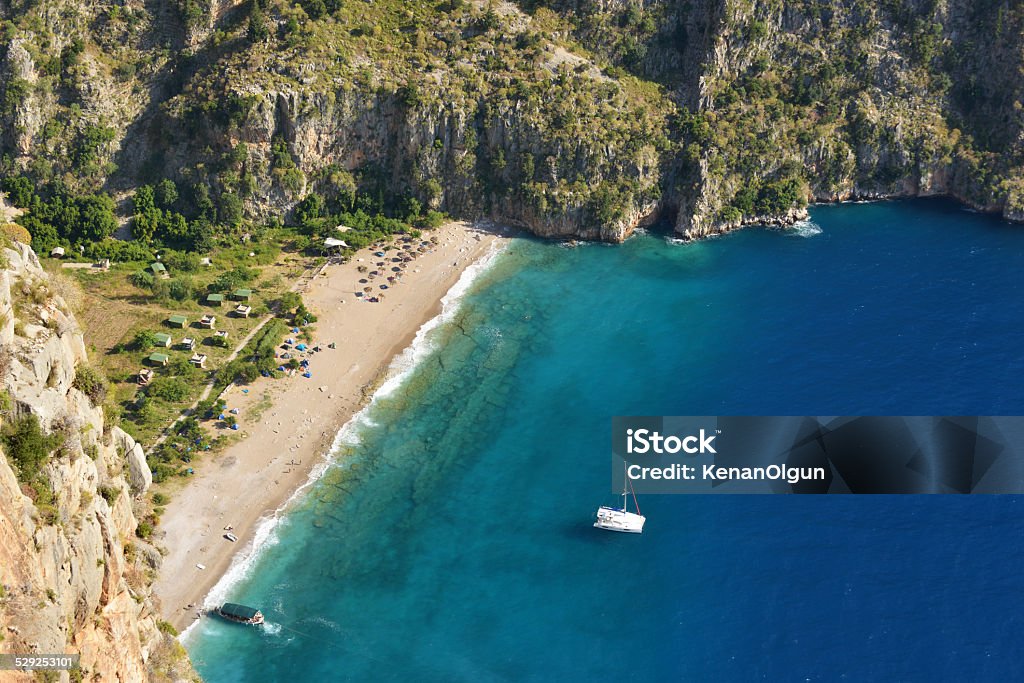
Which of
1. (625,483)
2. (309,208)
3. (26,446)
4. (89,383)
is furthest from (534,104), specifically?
(26,446)

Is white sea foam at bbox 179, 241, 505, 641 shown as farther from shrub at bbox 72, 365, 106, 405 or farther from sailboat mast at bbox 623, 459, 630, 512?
sailboat mast at bbox 623, 459, 630, 512

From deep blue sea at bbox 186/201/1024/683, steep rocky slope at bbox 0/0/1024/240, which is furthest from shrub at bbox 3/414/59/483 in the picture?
steep rocky slope at bbox 0/0/1024/240

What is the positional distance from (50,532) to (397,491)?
5048cm

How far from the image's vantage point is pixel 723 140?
15200 centimetres

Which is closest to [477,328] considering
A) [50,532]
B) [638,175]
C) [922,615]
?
[638,175]

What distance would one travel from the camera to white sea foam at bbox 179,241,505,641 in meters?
90.1

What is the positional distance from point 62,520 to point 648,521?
188 feet

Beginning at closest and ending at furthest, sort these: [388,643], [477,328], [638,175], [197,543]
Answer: [388,643] → [197,543] → [477,328] → [638,175]

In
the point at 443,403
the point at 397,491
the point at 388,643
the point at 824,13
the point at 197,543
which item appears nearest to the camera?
the point at 388,643

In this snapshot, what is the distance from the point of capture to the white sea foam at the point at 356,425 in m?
90.1

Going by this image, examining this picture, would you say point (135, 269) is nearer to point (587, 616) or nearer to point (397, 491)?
point (397, 491)

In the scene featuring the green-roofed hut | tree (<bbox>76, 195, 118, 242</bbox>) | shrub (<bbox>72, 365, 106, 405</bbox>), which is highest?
shrub (<bbox>72, 365, 106, 405</bbox>)

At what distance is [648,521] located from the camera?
9588 cm

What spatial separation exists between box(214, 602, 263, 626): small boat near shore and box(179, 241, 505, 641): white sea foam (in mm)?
1988
